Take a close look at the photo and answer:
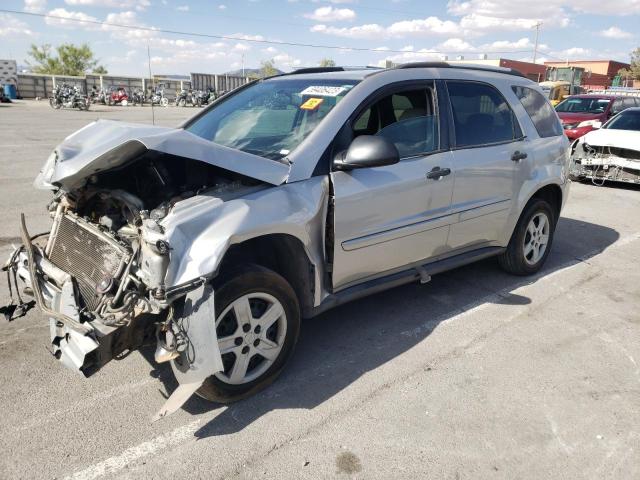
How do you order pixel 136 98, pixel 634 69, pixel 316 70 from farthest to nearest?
pixel 634 69, pixel 136 98, pixel 316 70

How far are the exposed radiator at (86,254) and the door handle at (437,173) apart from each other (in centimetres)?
215

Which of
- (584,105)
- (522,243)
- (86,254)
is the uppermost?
(584,105)

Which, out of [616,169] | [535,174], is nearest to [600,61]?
[616,169]

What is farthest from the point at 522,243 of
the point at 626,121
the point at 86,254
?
the point at 626,121

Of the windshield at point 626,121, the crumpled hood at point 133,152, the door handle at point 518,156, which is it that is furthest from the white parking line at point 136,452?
the windshield at point 626,121

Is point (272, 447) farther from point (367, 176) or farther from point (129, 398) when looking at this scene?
point (367, 176)

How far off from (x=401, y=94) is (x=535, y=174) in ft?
5.64

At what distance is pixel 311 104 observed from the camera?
3637mm

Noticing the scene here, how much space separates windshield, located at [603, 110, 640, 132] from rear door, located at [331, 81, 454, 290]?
8.37 m

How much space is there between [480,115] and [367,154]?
66.0 inches

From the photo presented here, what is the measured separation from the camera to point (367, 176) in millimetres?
3406

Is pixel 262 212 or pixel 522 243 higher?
pixel 262 212

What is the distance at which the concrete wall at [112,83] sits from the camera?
37969 mm

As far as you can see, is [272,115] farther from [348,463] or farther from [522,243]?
[522,243]
